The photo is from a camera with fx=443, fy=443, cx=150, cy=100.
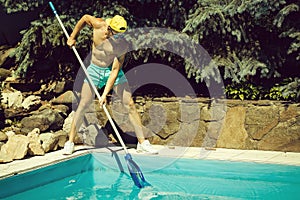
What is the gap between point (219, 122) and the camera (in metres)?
5.72

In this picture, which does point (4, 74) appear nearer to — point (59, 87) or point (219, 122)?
point (59, 87)

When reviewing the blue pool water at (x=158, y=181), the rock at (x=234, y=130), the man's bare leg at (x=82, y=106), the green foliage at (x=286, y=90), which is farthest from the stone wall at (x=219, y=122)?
the blue pool water at (x=158, y=181)

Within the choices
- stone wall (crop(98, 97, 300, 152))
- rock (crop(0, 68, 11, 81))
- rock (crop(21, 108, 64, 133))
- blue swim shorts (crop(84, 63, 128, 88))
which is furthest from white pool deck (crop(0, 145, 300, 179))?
rock (crop(0, 68, 11, 81))

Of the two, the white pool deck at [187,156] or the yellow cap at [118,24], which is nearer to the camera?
the white pool deck at [187,156]

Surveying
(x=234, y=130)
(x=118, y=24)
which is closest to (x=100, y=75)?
(x=118, y=24)

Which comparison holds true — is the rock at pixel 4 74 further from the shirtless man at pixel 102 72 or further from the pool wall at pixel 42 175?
the pool wall at pixel 42 175

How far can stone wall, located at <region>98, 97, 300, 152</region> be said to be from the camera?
5430 mm

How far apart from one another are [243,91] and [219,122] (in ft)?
1.66

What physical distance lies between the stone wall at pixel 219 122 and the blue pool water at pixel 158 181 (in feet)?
2.75

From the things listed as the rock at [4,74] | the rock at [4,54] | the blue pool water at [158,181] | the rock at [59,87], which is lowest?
the blue pool water at [158,181]

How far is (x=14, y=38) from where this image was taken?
730cm

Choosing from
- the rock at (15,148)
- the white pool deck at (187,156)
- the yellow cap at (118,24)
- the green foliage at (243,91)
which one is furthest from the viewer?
the green foliage at (243,91)

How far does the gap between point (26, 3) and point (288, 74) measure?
374cm

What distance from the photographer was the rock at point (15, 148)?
4.78 metres
